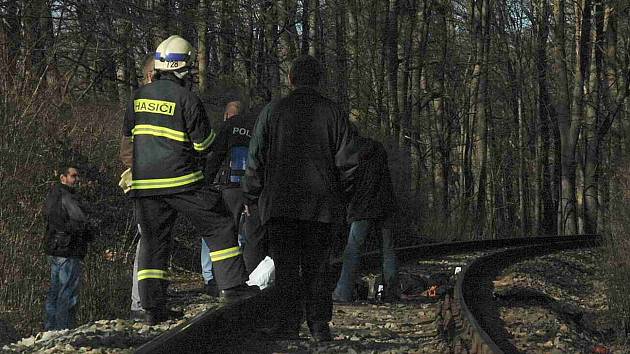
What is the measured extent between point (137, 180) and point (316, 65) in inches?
63.1

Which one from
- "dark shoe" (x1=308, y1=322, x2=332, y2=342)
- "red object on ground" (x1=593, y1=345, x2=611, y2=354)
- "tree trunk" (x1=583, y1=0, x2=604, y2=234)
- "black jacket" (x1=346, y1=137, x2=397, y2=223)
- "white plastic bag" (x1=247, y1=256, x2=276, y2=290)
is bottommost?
"red object on ground" (x1=593, y1=345, x2=611, y2=354)

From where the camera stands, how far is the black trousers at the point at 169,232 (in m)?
8.15

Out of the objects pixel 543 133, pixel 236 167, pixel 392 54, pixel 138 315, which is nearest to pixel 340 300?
pixel 236 167

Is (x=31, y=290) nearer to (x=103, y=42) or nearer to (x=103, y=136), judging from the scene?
(x=103, y=136)

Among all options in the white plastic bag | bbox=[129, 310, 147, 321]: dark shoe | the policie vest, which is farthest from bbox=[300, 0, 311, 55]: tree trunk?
bbox=[129, 310, 147, 321]: dark shoe

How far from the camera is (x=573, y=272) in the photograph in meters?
20.8

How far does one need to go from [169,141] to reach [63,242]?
2367 millimetres

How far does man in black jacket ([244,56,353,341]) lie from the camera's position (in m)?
7.39

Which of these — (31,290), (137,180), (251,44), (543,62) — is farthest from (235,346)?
(543,62)

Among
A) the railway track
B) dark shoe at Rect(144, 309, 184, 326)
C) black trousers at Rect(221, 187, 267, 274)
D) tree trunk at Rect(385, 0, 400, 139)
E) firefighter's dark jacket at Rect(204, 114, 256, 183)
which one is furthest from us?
tree trunk at Rect(385, 0, 400, 139)

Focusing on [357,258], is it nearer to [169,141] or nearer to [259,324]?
[259,324]

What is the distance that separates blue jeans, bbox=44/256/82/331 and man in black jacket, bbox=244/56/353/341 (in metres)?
3.01

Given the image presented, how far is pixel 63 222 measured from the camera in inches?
390

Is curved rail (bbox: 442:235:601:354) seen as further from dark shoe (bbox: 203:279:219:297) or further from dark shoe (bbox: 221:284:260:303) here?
dark shoe (bbox: 203:279:219:297)
